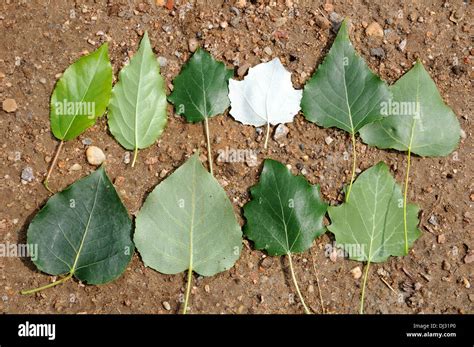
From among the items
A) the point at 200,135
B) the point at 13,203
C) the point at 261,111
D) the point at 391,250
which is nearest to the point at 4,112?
the point at 13,203

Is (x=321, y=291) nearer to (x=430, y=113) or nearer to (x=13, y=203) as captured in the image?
(x=430, y=113)

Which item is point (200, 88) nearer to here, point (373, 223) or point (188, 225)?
point (188, 225)

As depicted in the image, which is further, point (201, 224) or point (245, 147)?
point (245, 147)

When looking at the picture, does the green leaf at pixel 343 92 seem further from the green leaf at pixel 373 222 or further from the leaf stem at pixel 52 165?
the leaf stem at pixel 52 165

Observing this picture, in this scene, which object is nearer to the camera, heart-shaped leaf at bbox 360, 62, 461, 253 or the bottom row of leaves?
the bottom row of leaves

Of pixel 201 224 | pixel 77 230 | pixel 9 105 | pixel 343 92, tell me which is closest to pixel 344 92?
pixel 343 92

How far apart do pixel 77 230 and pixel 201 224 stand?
338 millimetres

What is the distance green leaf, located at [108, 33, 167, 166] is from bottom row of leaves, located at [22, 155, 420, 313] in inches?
5.6

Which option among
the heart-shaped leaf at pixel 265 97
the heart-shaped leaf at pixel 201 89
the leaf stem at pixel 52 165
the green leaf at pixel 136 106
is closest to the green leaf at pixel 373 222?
the heart-shaped leaf at pixel 265 97

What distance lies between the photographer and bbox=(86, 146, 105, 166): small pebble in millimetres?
1713

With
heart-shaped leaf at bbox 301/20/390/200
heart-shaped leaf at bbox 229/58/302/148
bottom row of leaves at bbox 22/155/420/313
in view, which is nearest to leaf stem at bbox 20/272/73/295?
bottom row of leaves at bbox 22/155/420/313

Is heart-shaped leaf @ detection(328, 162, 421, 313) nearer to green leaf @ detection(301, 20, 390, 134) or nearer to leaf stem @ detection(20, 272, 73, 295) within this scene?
green leaf @ detection(301, 20, 390, 134)

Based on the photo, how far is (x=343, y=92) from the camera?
5.70ft
